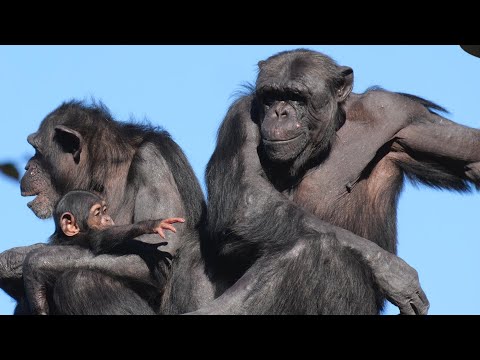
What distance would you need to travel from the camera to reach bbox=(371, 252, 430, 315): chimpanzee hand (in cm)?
1061

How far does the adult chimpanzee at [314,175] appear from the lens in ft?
34.5

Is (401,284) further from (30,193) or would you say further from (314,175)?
(30,193)

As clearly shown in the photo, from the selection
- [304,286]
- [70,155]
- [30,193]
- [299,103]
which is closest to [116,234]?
[70,155]

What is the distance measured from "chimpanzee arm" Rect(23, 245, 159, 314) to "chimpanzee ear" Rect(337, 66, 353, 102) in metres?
2.89

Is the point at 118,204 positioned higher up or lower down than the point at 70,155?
lower down

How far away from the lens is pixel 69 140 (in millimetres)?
12242

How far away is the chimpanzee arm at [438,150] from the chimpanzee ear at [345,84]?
723 millimetres

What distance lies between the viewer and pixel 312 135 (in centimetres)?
1131

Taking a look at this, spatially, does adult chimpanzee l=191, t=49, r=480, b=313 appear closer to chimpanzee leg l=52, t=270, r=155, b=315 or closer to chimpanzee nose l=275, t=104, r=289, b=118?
chimpanzee nose l=275, t=104, r=289, b=118

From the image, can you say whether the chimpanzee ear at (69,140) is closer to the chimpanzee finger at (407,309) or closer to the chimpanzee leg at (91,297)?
the chimpanzee leg at (91,297)

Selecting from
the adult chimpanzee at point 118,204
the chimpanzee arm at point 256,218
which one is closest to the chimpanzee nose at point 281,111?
the chimpanzee arm at point 256,218

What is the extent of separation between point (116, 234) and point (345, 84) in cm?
296
